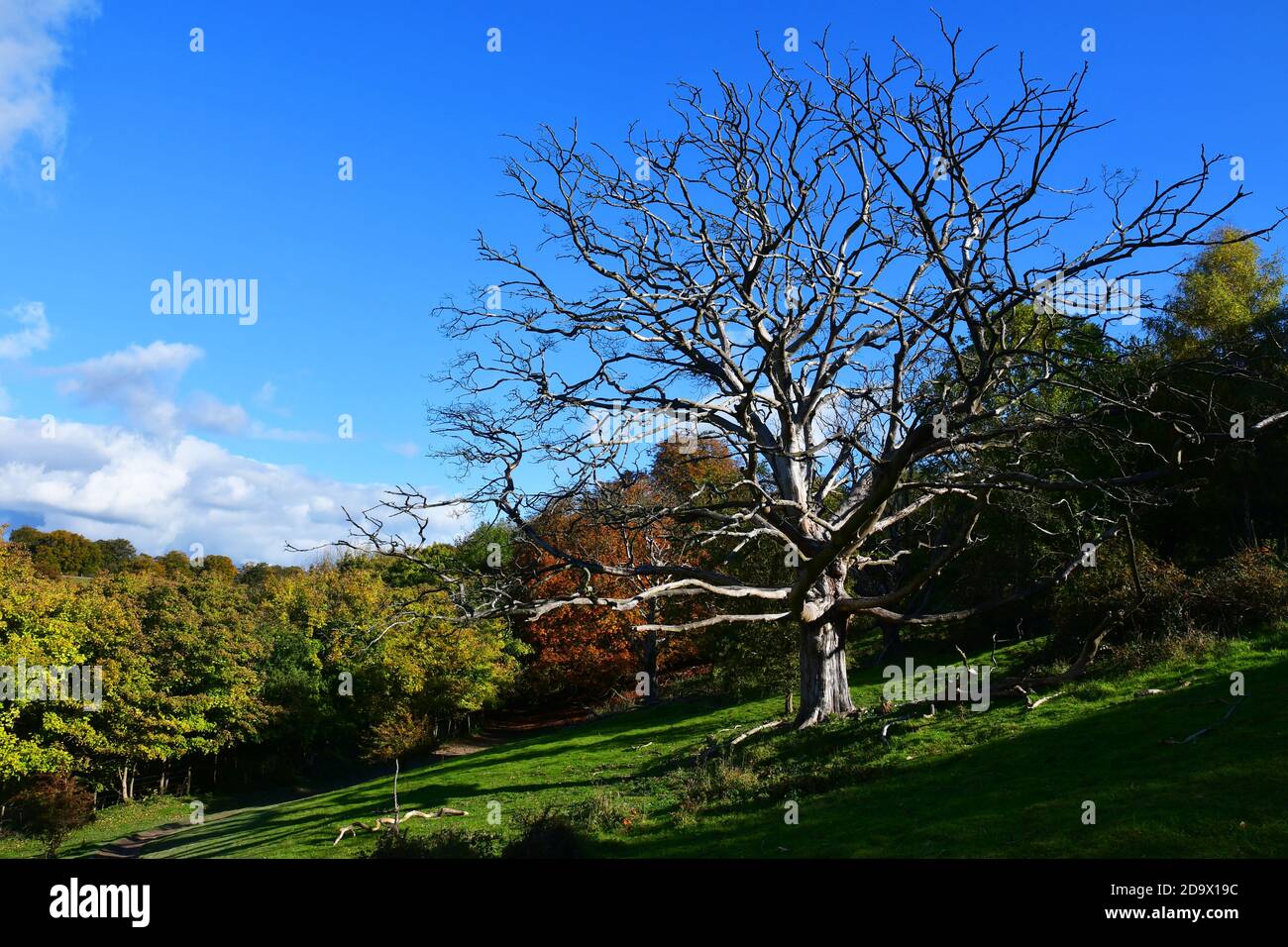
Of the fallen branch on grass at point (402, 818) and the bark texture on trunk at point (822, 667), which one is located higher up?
the bark texture on trunk at point (822, 667)

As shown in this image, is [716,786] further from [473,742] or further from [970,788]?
[473,742]

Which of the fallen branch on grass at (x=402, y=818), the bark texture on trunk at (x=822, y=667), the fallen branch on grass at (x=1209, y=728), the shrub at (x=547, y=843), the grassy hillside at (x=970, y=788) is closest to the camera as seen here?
the grassy hillside at (x=970, y=788)

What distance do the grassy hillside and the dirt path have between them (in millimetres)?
4880

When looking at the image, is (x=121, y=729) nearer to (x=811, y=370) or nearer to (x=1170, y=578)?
(x=811, y=370)

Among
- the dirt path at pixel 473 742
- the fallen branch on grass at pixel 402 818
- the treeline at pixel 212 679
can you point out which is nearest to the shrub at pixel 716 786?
the fallen branch on grass at pixel 402 818

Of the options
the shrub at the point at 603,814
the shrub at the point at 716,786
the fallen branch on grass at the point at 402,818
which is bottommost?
the fallen branch on grass at the point at 402,818

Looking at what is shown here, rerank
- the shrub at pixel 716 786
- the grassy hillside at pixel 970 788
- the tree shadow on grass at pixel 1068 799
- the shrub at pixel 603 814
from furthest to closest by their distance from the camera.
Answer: the shrub at pixel 716 786, the shrub at pixel 603 814, the grassy hillside at pixel 970 788, the tree shadow on grass at pixel 1068 799

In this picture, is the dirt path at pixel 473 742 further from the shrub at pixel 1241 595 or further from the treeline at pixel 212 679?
the shrub at pixel 1241 595

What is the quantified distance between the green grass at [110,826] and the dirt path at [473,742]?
67 centimetres

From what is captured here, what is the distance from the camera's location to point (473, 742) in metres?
38.2

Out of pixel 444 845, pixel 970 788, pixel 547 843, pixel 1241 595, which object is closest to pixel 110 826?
pixel 444 845

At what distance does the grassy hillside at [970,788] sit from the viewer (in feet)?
29.8

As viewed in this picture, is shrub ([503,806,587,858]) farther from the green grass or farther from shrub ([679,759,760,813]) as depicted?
the green grass
